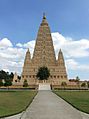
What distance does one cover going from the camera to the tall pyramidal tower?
415ft

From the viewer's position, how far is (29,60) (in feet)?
426

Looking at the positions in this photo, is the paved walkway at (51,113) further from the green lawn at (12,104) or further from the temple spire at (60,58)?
the temple spire at (60,58)

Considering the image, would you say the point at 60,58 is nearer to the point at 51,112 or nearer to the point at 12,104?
the point at 12,104

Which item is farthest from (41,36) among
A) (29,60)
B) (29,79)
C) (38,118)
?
(38,118)

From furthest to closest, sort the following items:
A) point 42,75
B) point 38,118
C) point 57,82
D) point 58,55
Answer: point 58,55 < point 57,82 < point 42,75 < point 38,118

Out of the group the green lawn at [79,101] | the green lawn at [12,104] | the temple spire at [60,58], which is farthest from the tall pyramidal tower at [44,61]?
the green lawn at [12,104]

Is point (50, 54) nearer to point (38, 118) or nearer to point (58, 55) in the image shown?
point (58, 55)

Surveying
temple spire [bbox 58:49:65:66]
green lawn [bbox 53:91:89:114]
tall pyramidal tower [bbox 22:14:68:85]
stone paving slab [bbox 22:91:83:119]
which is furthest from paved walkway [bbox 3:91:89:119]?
temple spire [bbox 58:49:65:66]

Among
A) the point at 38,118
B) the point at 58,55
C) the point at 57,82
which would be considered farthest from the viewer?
the point at 58,55

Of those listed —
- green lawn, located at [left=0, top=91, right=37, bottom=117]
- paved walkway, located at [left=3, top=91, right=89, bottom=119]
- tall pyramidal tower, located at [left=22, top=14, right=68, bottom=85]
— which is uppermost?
tall pyramidal tower, located at [left=22, top=14, right=68, bottom=85]

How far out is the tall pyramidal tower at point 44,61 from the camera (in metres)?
127

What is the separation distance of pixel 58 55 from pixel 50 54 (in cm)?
495

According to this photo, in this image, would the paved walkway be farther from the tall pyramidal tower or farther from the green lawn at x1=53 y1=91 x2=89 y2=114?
the tall pyramidal tower

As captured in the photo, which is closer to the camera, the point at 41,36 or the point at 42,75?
the point at 42,75
